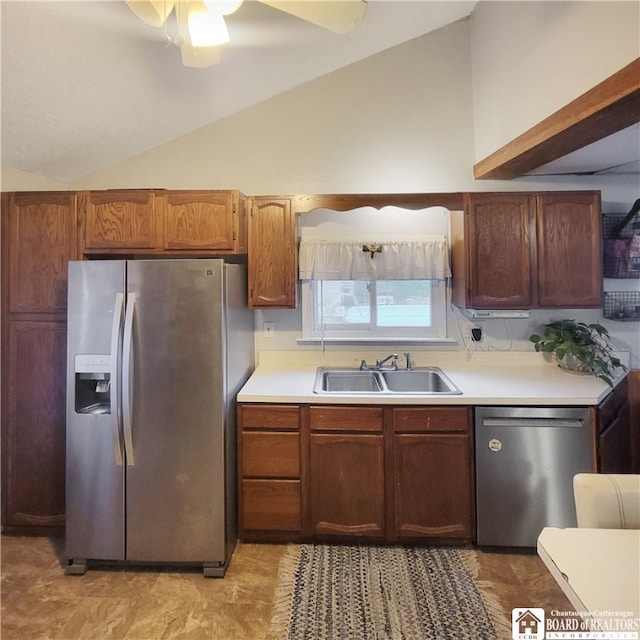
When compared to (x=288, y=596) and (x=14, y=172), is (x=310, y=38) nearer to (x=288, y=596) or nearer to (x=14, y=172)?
(x=14, y=172)

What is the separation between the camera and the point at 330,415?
2.26 metres

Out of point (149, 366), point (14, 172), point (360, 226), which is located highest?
point (14, 172)

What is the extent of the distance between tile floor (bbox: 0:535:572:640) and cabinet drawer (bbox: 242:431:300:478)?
1.50 ft

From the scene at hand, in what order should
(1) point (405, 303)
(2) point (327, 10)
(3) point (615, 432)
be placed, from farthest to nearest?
1. (1) point (405, 303)
2. (3) point (615, 432)
3. (2) point (327, 10)

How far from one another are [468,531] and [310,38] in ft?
9.71

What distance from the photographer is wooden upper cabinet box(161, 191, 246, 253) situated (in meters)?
2.44

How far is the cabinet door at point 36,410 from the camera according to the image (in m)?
2.38

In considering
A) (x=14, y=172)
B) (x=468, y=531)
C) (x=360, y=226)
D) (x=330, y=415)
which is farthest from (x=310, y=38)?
(x=468, y=531)

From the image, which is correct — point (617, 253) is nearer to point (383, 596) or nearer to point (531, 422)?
point (531, 422)

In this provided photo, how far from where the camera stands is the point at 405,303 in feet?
9.72

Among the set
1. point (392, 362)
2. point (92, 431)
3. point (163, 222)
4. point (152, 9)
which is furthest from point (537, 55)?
point (92, 431)

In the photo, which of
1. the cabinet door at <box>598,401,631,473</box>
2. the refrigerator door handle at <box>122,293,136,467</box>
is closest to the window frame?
the cabinet door at <box>598,401,631,473</box>

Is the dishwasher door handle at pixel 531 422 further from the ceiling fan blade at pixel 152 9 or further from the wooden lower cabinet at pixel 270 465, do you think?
the ceiling fan blade at pixel 152 9

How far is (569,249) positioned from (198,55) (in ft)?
7.71
